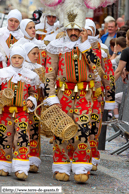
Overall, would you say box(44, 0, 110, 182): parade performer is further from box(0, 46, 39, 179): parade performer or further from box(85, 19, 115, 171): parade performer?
box(85, 19, 115, 171): parade performer

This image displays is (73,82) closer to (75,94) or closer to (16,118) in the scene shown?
(75,94)

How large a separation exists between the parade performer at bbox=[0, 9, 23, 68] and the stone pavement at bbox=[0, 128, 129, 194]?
1687mm

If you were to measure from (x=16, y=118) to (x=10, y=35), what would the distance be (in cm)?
230

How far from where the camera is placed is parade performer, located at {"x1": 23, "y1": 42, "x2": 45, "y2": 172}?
5.91 meters

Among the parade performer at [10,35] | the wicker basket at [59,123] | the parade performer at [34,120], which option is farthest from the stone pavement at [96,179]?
the parade performer at [10,35]

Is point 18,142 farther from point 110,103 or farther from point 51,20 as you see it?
point 51,20

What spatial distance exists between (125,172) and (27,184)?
1.90 m

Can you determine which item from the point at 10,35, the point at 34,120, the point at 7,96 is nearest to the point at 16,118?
the point at 7,96

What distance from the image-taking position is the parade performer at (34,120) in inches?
233

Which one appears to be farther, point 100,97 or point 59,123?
point 100,97

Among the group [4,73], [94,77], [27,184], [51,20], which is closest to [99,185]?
[27,184]

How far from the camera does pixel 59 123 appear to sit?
5121 mm

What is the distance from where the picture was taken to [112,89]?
6.32 meters

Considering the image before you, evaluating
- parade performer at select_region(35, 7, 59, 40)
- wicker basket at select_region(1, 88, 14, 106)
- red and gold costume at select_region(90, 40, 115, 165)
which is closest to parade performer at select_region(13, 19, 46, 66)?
parade performer at select_region(35, 7, 59, 40)
